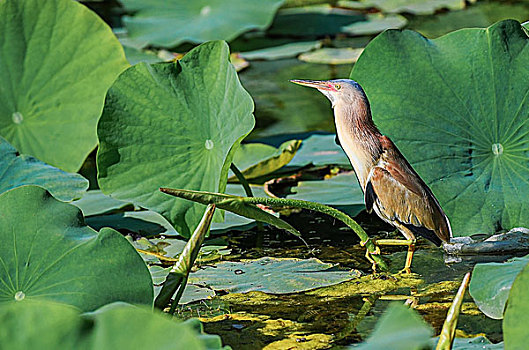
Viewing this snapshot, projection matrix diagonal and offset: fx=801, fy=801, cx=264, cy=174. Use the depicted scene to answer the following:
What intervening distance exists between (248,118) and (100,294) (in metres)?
0.53

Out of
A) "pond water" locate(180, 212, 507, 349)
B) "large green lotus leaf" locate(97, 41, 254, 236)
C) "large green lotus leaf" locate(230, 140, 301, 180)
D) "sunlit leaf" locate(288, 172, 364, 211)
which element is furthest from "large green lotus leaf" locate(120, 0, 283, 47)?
"pond water" locate(180, 212, 507, 349)

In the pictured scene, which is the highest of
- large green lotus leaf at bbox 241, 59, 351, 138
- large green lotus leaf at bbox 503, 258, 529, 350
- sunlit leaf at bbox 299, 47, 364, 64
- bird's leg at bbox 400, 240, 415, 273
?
large green lotus leaf at bbox 503, 258, 529, 350

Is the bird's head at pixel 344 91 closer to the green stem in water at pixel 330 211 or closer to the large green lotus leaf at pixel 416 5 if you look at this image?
the green stem in water at pixel 330 211

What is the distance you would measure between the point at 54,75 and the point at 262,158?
0.57m


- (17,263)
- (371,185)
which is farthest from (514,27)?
(17,263)

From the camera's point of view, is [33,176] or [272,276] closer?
[272,276]

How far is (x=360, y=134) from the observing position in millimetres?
1451

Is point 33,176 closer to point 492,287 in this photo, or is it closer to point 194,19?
point 492,287

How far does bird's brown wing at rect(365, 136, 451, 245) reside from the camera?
4.64ft

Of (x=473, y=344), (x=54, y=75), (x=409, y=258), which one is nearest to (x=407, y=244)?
(x=409, y=258)

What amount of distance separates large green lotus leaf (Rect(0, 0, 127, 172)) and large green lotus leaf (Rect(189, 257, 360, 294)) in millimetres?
656

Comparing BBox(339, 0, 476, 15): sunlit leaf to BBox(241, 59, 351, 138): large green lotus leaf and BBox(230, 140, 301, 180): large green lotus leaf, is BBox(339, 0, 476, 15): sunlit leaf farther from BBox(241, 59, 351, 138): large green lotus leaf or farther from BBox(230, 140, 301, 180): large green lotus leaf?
BBox(230, 140, 301, 180): large green lotus leaf

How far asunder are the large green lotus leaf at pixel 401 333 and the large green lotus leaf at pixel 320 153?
1.33 meters

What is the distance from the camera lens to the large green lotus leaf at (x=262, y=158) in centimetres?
196
